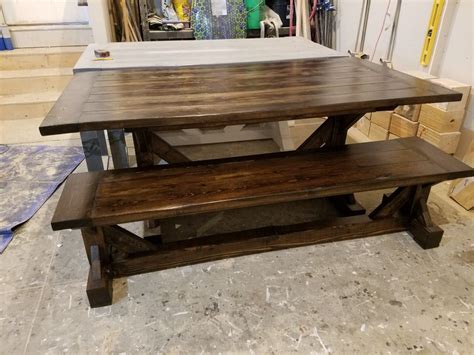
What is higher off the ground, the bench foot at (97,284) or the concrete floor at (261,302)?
the bench foot at (97,284)

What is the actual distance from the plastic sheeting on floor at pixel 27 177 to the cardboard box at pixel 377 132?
2318 millimetres

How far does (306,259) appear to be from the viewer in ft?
5.56

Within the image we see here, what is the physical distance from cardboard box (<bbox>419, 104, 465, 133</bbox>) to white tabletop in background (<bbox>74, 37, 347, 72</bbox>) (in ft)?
2.37

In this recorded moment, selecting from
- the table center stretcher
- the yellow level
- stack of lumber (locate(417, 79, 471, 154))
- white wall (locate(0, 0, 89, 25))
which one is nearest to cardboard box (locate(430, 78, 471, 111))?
stack of lumber (locate(417, 79, 471, 154))

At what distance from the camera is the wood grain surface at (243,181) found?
1371 mm

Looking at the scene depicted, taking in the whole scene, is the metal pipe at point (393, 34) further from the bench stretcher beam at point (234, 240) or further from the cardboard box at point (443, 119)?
the bench stretcher beam at point (234, 240)

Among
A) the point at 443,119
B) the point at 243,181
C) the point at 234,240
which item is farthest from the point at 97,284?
the point at 443,119

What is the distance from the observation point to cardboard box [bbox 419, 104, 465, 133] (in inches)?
89.9

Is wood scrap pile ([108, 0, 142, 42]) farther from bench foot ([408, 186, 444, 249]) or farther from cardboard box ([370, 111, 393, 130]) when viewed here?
bench foot ([408, 186, 444, 249])

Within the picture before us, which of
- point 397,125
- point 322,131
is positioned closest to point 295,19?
point 397,125

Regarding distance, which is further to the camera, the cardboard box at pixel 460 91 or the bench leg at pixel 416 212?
the cardboard box at pixel 460 91

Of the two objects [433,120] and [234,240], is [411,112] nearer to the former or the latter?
[433,120]

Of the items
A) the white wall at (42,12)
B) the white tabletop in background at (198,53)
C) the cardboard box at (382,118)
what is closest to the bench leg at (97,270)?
the white tabletop in background at (198,53)

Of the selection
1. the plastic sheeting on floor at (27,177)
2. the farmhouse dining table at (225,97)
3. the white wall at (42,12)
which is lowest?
the plastic sheeting on floor at (27,177)
